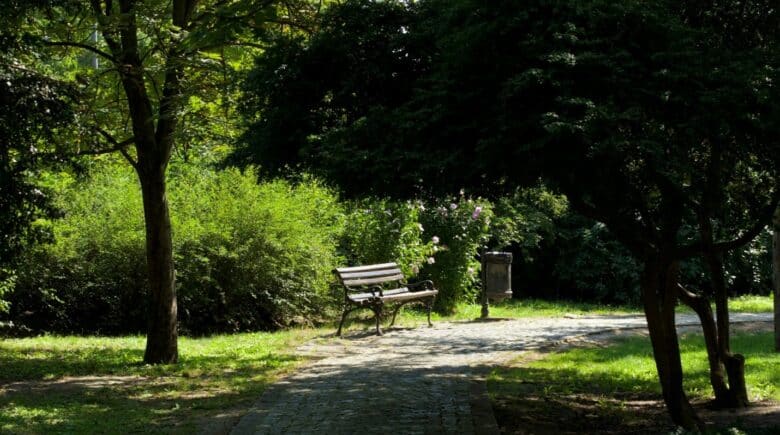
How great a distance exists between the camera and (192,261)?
14.3m

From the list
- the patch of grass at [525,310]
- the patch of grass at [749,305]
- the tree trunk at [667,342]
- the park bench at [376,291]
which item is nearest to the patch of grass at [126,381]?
the park bench at [376,291]

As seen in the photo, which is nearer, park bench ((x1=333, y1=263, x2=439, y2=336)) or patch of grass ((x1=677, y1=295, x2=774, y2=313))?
park bench ((x1=333, y1=263, x2=439, y2=336))

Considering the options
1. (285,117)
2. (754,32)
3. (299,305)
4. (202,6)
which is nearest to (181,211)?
(299,305)

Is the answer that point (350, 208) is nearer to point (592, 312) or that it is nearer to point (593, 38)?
point (592, 312)

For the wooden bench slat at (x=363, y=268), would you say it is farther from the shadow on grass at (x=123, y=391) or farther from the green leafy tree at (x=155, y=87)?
the green leafy tree at (x=155, y=87)

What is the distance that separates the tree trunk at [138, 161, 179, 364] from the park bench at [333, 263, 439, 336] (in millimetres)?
3207

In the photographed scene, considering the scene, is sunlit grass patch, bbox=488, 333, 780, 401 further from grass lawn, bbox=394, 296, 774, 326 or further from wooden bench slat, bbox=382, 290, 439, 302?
grass lawn, bbox=394, 296, 774, 326

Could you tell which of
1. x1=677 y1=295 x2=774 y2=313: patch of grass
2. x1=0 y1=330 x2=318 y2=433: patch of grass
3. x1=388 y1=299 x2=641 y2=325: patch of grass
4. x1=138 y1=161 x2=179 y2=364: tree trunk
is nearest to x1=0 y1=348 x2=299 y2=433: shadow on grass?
x1=0 y1=330 x2=318 y2=433: patch of grass

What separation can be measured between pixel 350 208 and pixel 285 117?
9.88 meters

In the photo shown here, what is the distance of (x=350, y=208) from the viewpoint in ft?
55.7

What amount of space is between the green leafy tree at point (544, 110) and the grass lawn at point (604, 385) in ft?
3.89

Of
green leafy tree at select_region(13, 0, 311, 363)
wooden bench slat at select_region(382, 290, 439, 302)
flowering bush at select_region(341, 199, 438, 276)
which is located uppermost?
green leafy tree at select_region(13, 0, 311, 363)

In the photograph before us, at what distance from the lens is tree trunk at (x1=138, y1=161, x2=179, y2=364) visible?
1070 cm

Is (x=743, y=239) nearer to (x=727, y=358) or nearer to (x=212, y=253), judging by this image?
(x=727, y=358)
